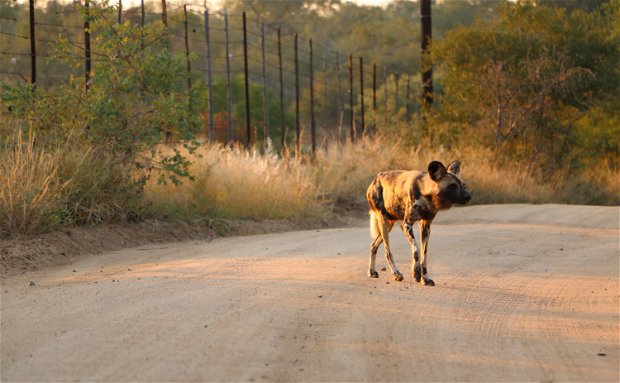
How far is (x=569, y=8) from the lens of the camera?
55125 mm

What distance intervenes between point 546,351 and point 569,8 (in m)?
50.4

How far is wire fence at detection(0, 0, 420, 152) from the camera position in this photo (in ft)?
102

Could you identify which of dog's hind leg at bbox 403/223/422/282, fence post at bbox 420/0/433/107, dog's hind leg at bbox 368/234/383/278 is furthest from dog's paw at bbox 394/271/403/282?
fence post at bbox 420/0/433/107

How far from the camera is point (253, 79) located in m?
74.4

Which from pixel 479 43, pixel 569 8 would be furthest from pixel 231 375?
pixel 569 8

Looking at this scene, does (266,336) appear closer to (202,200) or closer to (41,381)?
(41,381)

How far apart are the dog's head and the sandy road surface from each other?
3.07ft

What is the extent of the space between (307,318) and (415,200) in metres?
2.28

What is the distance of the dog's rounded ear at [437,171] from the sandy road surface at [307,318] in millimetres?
1139

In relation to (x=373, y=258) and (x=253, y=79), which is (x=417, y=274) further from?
(x=253, y=79)

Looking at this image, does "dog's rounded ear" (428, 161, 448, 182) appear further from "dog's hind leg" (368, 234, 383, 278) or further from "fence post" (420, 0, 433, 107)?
"fence post" (420, 0, 433, 107)

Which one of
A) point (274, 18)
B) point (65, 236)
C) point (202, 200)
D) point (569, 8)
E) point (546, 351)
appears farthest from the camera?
point (274, 18)

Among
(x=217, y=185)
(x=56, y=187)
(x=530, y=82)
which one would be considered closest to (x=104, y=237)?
(x=56, y=187)

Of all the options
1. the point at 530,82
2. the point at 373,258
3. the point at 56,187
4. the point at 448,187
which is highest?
the point at 530,82
